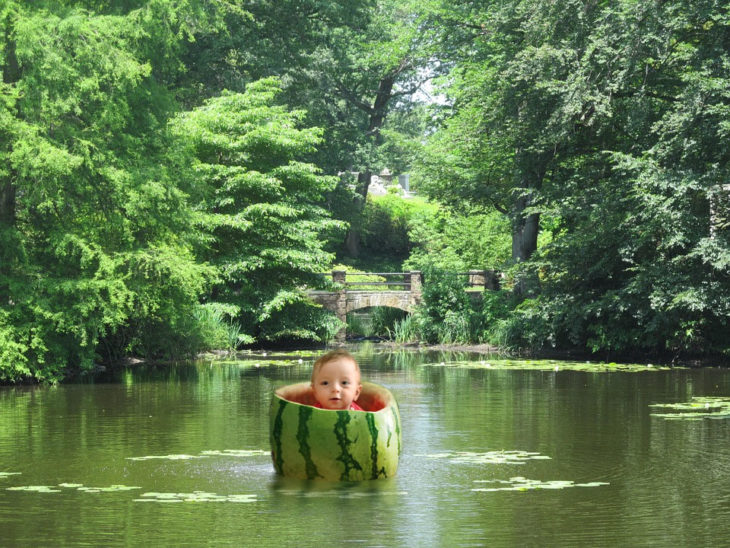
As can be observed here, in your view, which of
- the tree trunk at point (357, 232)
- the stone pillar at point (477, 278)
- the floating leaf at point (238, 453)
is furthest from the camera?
the tree trunk at point (357, 232)

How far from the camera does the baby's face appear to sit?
10.9 metres

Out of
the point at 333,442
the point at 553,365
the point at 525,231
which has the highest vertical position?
the point at 525,231

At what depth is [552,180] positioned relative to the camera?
32.2 m

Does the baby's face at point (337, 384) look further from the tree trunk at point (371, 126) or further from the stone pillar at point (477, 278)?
the tree trunk at point (371, 126)

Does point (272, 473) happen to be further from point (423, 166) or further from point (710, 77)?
point (423, 166)

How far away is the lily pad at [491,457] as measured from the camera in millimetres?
12125

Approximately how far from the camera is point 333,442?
1061 cm

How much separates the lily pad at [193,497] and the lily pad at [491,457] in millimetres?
2962

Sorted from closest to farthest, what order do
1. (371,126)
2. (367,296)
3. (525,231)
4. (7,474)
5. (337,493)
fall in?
(337,493)
(7,474)
(525,231)
(367,296)
(371,126)

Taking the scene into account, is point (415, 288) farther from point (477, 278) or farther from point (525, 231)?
point (525, 231)

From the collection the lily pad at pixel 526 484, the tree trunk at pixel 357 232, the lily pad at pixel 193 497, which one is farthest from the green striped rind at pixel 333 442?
the tree trunk at pixel 357 232

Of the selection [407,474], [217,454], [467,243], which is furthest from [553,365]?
[467,243]

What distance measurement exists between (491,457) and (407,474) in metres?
1.41

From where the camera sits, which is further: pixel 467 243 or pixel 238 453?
pixel 467 243
